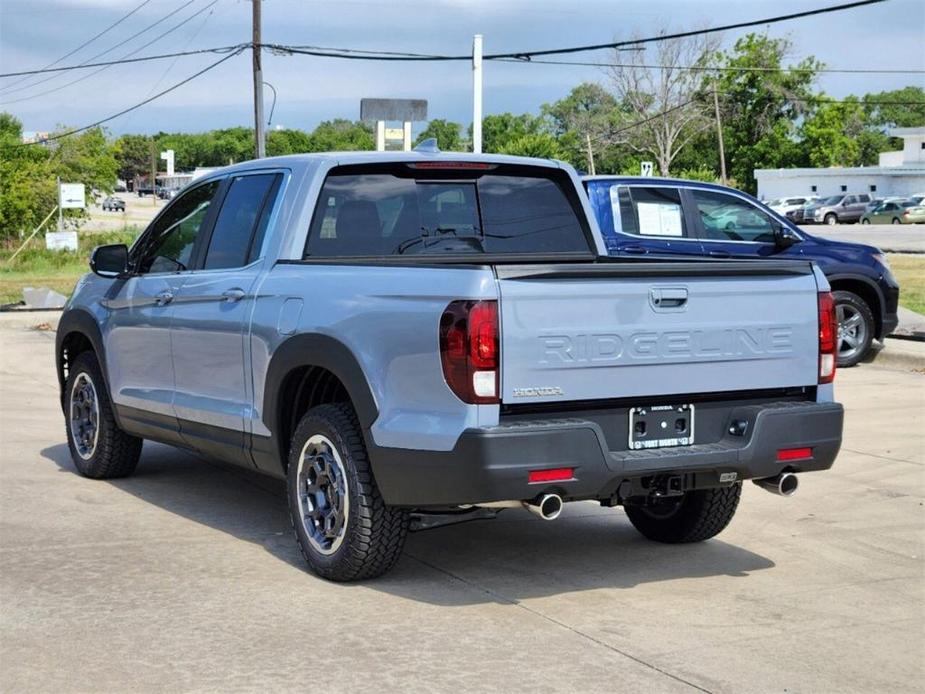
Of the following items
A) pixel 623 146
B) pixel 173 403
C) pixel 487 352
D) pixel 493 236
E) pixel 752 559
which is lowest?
pixel 752 559

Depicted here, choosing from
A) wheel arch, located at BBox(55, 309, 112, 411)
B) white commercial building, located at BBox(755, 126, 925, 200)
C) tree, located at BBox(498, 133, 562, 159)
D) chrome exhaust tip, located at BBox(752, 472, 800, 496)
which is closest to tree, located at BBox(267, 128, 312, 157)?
tree, located at BBox(498, 133, 562, 159)

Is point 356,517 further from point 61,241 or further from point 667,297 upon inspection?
point 61,241

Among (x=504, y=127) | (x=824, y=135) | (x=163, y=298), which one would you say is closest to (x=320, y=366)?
(x=163, y=298)

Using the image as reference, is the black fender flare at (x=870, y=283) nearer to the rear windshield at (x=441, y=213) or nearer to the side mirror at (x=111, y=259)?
the rear windshield at (x=441, y=213)

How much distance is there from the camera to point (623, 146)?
336 feet

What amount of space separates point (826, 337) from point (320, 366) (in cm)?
231

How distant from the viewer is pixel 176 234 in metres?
8.07

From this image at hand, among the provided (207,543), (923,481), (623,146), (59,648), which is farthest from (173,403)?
(623,146)

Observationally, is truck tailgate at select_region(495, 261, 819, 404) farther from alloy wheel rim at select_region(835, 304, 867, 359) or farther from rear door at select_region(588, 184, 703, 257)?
alloy wheel rim at select_region(835, 304, 867, 359)

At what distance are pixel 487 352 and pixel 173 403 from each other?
287cm

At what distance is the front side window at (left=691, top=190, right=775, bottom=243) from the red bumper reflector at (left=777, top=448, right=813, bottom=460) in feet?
27.4

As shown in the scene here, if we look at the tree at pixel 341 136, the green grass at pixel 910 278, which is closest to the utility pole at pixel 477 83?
the green grass at pixel 910 278

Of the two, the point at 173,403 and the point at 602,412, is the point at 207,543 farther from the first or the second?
the point at 602,412

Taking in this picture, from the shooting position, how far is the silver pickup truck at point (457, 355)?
5453mm
